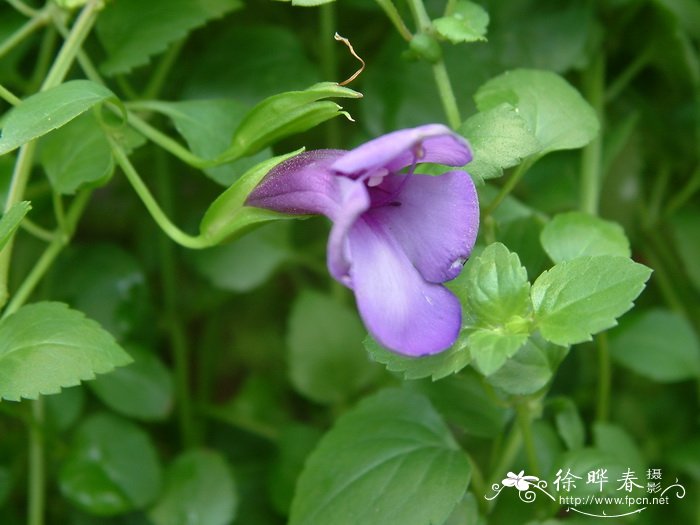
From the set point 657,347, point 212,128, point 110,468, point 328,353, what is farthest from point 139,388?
point 657,347

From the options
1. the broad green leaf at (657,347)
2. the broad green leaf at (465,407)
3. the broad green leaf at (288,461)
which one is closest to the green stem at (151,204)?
the broad green leaf at (465,407)

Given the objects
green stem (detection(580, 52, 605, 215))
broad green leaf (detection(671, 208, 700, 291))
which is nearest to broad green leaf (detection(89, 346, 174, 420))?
green stem (detection(580, 52, 605, 215))

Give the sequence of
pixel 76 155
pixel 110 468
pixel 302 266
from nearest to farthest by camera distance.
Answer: pixel 76 155, pixel 110 468, pixel 302 266

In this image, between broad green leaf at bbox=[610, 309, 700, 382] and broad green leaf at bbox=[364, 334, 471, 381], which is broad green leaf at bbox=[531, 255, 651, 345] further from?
broad green leaf at bbox=[610, 309, 700, 382]

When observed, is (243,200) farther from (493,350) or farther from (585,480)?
(585,480)

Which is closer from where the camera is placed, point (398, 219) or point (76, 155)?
point (398, 219)

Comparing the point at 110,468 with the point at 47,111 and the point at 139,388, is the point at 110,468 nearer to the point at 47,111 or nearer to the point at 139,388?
the point at 139,388

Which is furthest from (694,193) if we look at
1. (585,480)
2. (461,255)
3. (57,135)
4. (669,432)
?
(57,135)
